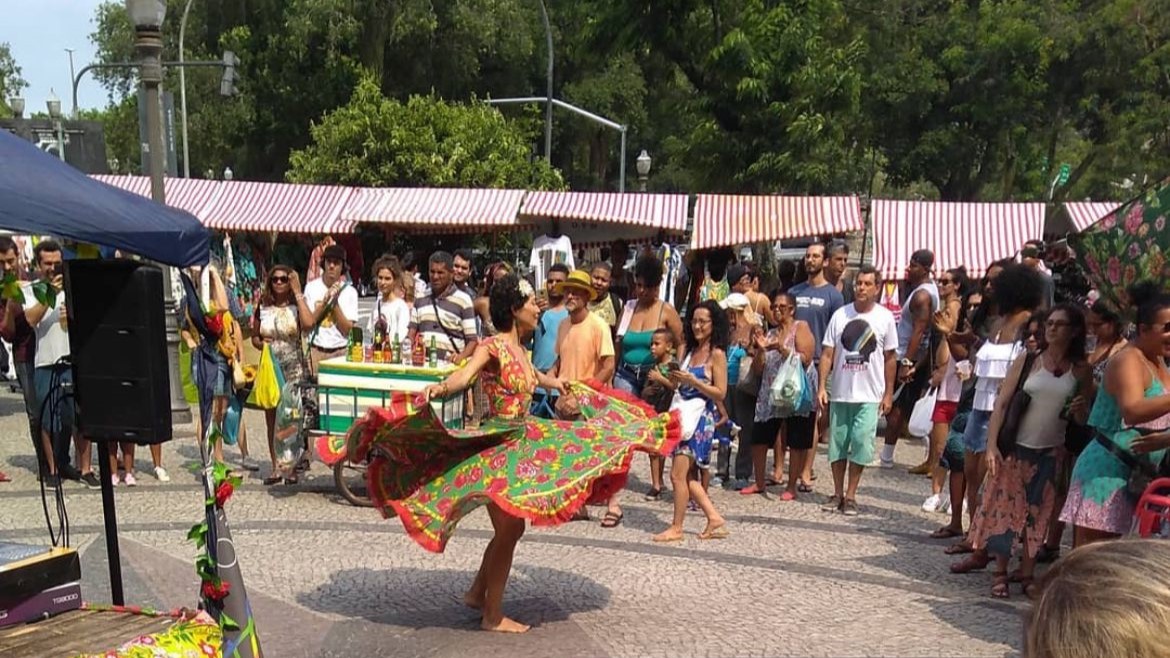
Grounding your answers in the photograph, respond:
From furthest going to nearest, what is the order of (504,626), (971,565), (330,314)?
Result: (330,314)
(971,565)
(504,626)

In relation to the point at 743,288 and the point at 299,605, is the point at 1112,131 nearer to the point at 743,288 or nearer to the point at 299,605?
the point at 743,288

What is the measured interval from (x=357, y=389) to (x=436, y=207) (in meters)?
8.56

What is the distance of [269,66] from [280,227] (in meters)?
17.6

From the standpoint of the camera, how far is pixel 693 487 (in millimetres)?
6898

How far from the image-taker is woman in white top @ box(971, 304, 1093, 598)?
5.69 m

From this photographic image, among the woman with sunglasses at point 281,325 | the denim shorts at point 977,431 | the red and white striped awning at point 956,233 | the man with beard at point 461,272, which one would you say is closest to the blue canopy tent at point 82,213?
the woman with sunglasses at point 281,325

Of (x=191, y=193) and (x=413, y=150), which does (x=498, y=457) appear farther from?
(x=413, y=150)

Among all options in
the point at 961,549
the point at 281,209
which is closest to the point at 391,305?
the point at 961,549

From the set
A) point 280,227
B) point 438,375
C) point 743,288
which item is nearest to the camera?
point 438,375

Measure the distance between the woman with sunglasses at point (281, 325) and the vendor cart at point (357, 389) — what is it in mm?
443

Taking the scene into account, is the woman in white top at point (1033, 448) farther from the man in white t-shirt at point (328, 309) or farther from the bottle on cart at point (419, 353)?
the man in white t-shirt at point (328, 309)

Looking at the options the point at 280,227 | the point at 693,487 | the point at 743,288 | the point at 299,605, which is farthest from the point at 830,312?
the point at 280,227

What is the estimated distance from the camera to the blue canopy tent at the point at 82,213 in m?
3.85

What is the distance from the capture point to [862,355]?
755cm
